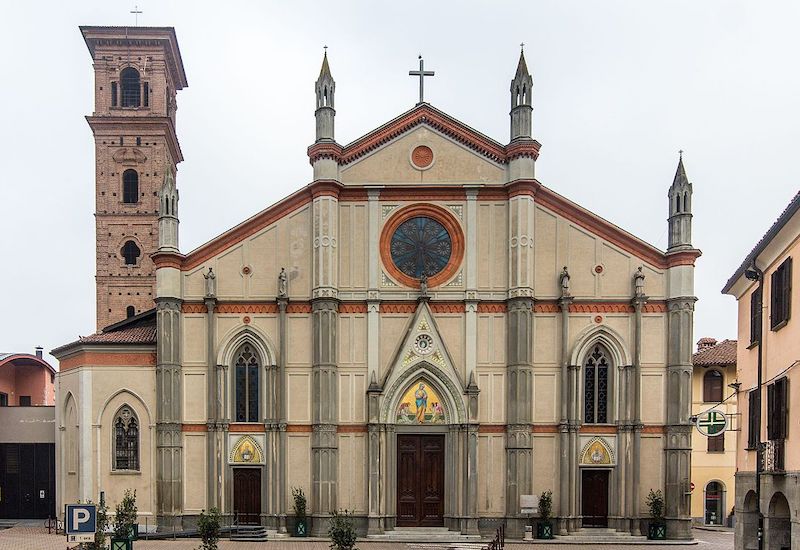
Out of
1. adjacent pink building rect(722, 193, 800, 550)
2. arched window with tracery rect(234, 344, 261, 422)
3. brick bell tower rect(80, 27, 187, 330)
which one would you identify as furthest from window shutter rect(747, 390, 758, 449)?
brick bell tower rect(80, 27, 187, 330)

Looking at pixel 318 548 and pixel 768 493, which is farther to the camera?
pixel 318 548

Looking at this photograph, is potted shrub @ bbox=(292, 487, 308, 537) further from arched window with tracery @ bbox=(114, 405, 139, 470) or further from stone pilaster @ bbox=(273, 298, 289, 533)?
arched window with tracery @ bbox=(114, 405, 139, 470)

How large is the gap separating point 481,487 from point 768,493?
12.7 meters

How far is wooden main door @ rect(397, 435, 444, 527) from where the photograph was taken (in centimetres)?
2811

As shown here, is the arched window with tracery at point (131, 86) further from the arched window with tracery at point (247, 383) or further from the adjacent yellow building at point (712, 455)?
the adjacent yellow building at point (712, 455)

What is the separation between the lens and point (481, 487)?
27938 mm

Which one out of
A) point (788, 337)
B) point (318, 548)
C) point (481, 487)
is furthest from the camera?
point (481, 487)

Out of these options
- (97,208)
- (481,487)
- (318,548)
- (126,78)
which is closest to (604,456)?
(481,487)

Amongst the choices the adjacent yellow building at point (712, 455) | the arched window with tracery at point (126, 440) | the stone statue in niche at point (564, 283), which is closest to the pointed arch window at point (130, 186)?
the arched window with tracery at point (126, 440)

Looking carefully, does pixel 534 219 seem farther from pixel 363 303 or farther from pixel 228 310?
pixel 228 310

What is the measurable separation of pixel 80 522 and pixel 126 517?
922 cm

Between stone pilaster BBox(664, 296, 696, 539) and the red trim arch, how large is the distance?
9243 mm

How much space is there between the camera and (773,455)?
16.9 metres

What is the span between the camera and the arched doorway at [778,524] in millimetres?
17250
